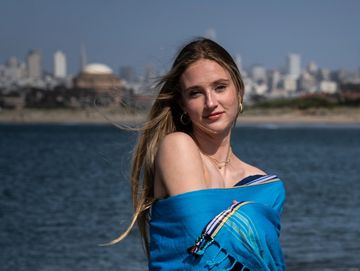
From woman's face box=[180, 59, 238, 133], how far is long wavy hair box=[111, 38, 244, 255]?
0.9 inches

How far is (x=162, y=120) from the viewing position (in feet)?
8.65

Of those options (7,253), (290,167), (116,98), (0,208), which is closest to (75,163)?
(290,167)

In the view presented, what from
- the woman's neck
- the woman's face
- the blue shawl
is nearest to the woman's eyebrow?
the woman's face

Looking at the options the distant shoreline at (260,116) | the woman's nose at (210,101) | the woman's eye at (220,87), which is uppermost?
the woman's eye at (220,87)

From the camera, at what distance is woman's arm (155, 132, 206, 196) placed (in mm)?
2361

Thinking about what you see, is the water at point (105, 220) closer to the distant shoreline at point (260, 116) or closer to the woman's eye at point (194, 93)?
the woman's eye at point (194, 93)

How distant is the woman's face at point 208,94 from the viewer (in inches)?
97.6

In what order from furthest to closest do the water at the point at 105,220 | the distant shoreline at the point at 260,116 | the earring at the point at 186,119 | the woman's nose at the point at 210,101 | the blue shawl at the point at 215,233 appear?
1. the distant shoreline at the point at 260,116
2. the water at the point at 105,220
3. the earring at the point at 186,119
4. the woman's nose at the point at 210,101
5. the blue shawl at the point at 215,233

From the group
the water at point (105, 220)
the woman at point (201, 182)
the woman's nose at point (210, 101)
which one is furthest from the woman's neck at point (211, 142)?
the water at point (105, 220)

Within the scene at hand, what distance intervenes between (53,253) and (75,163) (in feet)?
119

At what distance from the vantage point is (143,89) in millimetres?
2779

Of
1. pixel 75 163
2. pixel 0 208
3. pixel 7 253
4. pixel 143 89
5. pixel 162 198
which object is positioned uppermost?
pixel 143 89

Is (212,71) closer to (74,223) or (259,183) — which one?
(259,183)

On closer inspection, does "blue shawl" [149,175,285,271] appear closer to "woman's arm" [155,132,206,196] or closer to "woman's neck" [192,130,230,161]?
"woman's arm" [155,132,206,196]
